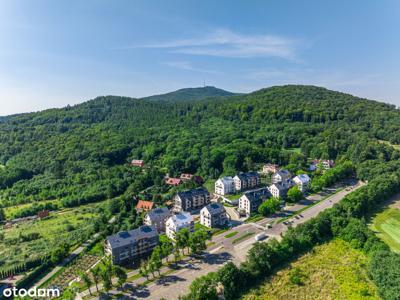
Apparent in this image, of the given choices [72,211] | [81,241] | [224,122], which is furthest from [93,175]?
[224,122]

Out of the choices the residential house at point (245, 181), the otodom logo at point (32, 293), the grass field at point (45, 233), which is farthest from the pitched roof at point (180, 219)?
the residential house at point (245, 181)

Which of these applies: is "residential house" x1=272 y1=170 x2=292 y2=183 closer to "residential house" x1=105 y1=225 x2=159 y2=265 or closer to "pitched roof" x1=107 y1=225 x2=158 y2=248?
"residential house" x1=105 y1=225 x2=159 y2=265

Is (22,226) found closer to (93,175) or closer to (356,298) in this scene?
(93,175)

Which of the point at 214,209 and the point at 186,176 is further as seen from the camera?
the point at 186,176

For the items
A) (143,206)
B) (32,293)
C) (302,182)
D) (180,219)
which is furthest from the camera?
(302,182)

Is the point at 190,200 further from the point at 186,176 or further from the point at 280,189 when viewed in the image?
the point at 280,189

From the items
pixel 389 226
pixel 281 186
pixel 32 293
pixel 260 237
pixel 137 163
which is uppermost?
pixel 137 163

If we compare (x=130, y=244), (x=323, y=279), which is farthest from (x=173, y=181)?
(x=323, y=279)
